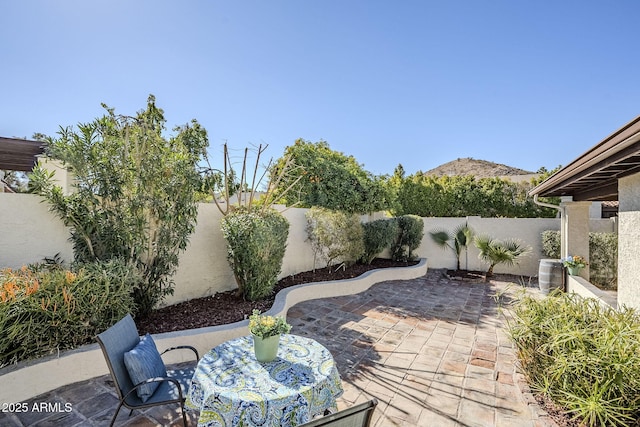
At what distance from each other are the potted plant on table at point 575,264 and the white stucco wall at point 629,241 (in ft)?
13.0

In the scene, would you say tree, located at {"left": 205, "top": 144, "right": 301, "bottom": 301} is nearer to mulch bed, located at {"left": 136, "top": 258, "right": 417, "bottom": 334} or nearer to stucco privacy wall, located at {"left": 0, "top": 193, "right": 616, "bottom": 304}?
mulch bed, located at {"left": 136, "top": 258, "right": 417, "bottom": 334}

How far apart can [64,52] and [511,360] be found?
1042cm

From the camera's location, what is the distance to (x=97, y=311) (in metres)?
4.18

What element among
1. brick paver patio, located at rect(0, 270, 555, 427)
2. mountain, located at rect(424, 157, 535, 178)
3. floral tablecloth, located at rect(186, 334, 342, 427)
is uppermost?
mountain, located at rect(424, 157, 535, 178)

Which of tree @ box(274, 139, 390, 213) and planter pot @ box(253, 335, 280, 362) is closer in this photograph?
planter pot @ box(253, 335, 280, 362)

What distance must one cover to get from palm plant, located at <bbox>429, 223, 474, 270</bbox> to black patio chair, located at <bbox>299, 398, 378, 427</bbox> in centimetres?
1126

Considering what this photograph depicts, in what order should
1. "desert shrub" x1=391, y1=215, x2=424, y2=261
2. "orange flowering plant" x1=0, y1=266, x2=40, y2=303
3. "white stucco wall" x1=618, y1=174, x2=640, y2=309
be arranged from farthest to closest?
"desert shrub" x1=391, y1=215, x2=424, y2=261 < "white stucco wall" x1=618, y1=174, x2=640, y2=309 < "orange flowering plant" x1=0, y1=266, x2=40, y2=303

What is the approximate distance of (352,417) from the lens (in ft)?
5.59

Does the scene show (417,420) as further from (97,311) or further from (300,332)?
(97,311)

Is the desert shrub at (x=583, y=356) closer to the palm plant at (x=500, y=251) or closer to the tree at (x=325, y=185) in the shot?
the palm plant at (x=500, y=251)

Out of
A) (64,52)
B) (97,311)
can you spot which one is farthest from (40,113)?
(97,311)

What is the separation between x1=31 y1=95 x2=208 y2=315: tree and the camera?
474 centimetres

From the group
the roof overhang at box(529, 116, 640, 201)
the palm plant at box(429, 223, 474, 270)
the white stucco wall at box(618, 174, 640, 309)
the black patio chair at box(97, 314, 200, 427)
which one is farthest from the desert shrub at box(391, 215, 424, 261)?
the black patio chair at box(97, 314, 200, 427)

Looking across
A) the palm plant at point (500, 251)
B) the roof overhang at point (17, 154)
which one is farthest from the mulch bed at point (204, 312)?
the palm plant at point (500, 251)
